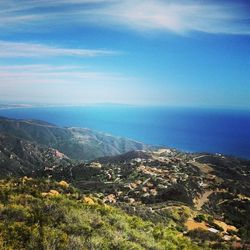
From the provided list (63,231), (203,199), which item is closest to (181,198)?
(203,199)

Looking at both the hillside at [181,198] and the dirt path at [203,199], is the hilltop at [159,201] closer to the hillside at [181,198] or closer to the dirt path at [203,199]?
the hillside at [181,198]

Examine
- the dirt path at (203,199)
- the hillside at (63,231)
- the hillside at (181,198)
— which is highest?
the hillside at (63,231)

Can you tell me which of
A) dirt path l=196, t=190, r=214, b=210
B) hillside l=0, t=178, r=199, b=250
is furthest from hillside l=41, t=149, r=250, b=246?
hillside l=0, t=178, r=199, b=250

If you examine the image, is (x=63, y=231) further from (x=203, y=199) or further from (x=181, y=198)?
(x=203, y=199)

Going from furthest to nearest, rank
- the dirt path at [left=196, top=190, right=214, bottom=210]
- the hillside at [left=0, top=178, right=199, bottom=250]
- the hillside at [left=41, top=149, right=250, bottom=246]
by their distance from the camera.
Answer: the dirt path at [left=196, top=190, right=214, bottom=210] → the hillside at [left=41, top=149, right=250, bottom=246] → the hillside at [left=0, top=178, right=199, bottom=250]

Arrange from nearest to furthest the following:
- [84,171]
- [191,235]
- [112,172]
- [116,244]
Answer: [116,244] < [191,235] < [112,172] < [84,171]

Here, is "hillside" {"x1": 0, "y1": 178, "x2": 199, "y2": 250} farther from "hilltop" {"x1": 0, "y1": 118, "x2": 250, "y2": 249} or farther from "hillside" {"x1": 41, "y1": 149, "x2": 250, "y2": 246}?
"hillside" {"x1": 41, "y1": 149, "x2": 250, "y2": 246}

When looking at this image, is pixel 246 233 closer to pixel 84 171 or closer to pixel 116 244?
pixel 116 244

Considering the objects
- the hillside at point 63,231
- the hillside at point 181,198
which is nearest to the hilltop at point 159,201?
the hillside at point 181,198

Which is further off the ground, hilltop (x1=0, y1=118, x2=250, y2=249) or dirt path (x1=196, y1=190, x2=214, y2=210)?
hilltop (x1=0, y1=118, x2=250, y2=249)

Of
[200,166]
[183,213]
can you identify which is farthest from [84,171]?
[183,213]

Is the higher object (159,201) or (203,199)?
(159,201)
